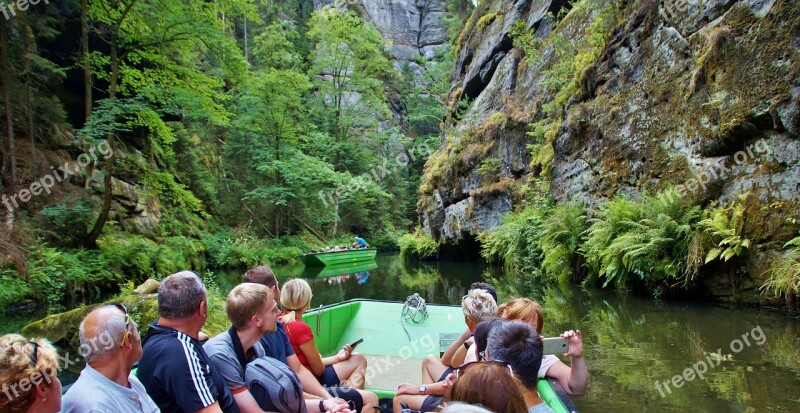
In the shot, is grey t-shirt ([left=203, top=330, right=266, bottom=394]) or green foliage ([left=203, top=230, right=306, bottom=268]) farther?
green foliage ([left=203, top=230, right=306, bottom=268])

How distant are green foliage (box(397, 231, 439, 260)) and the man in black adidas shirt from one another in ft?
65.3

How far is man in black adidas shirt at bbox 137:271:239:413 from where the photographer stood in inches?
82.3

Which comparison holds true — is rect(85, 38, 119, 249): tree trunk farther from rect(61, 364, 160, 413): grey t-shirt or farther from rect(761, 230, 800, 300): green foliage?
rect(761, 230, 800, 300): green foliage

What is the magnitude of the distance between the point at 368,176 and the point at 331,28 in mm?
10096

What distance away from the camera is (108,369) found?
1935 mm

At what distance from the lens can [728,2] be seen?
27.8 feet

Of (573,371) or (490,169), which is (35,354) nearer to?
(573,371)

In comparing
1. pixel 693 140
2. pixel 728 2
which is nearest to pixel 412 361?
pixel 693 140

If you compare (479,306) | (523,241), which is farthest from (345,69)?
(479,306)

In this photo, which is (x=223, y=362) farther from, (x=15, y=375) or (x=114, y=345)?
(x=15, y=375)

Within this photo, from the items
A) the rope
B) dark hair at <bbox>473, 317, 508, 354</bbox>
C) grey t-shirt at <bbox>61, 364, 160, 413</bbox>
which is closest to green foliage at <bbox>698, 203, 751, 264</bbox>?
the rope

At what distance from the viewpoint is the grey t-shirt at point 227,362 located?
2504 mm

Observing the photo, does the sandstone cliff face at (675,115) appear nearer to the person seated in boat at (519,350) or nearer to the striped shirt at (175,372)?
the person seated in boat at (519,350)

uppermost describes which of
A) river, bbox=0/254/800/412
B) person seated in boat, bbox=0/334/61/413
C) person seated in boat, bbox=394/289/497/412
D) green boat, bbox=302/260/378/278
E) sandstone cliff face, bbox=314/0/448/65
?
sandstone cliff face, bbox=314/0/448/65
